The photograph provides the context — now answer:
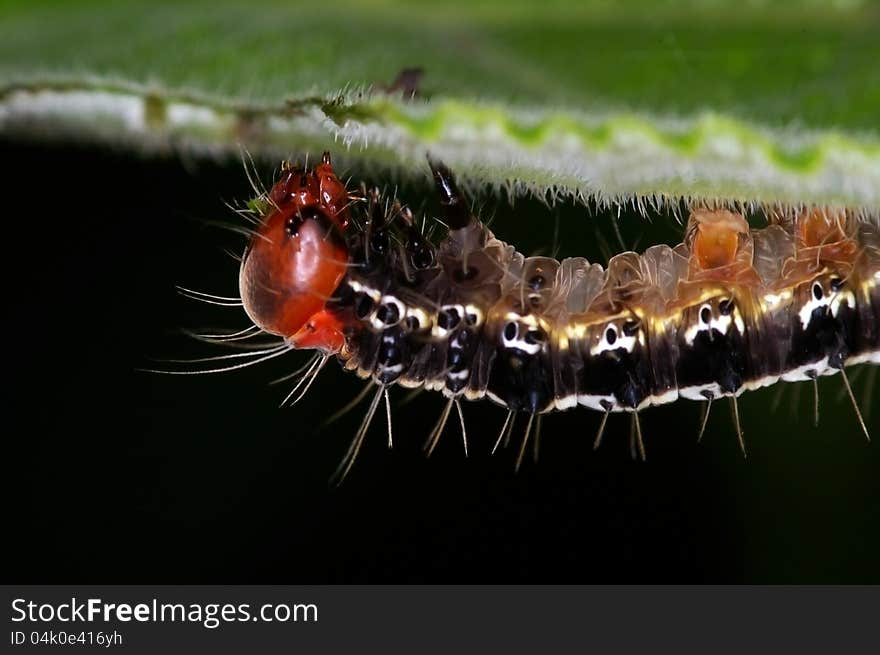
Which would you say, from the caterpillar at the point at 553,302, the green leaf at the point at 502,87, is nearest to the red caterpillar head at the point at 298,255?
the caterpillar at the point at 553,302

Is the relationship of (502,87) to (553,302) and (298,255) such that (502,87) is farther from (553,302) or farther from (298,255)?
(298,255)

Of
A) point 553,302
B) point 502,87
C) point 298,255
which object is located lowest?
point 553,302

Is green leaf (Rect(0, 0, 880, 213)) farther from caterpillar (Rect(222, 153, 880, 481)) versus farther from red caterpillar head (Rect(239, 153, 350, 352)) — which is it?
caterpillar (Rect(222, 153, 880, 481))

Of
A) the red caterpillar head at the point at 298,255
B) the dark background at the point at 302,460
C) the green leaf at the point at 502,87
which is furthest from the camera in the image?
the dark background at the point at 302,460

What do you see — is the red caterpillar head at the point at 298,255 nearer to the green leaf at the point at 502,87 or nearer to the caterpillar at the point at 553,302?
the caterpillar at the point at 553,302

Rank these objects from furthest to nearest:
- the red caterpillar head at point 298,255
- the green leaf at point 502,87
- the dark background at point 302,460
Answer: the dark background at point 302,460 < the red caterpillar head at point 298,255 < the green leaf at point 502,87

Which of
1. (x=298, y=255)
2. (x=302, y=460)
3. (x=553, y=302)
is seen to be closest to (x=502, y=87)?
(x=553, y=302)

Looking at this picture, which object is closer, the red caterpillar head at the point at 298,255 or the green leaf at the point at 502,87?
the green leaf at the point at 502,87
